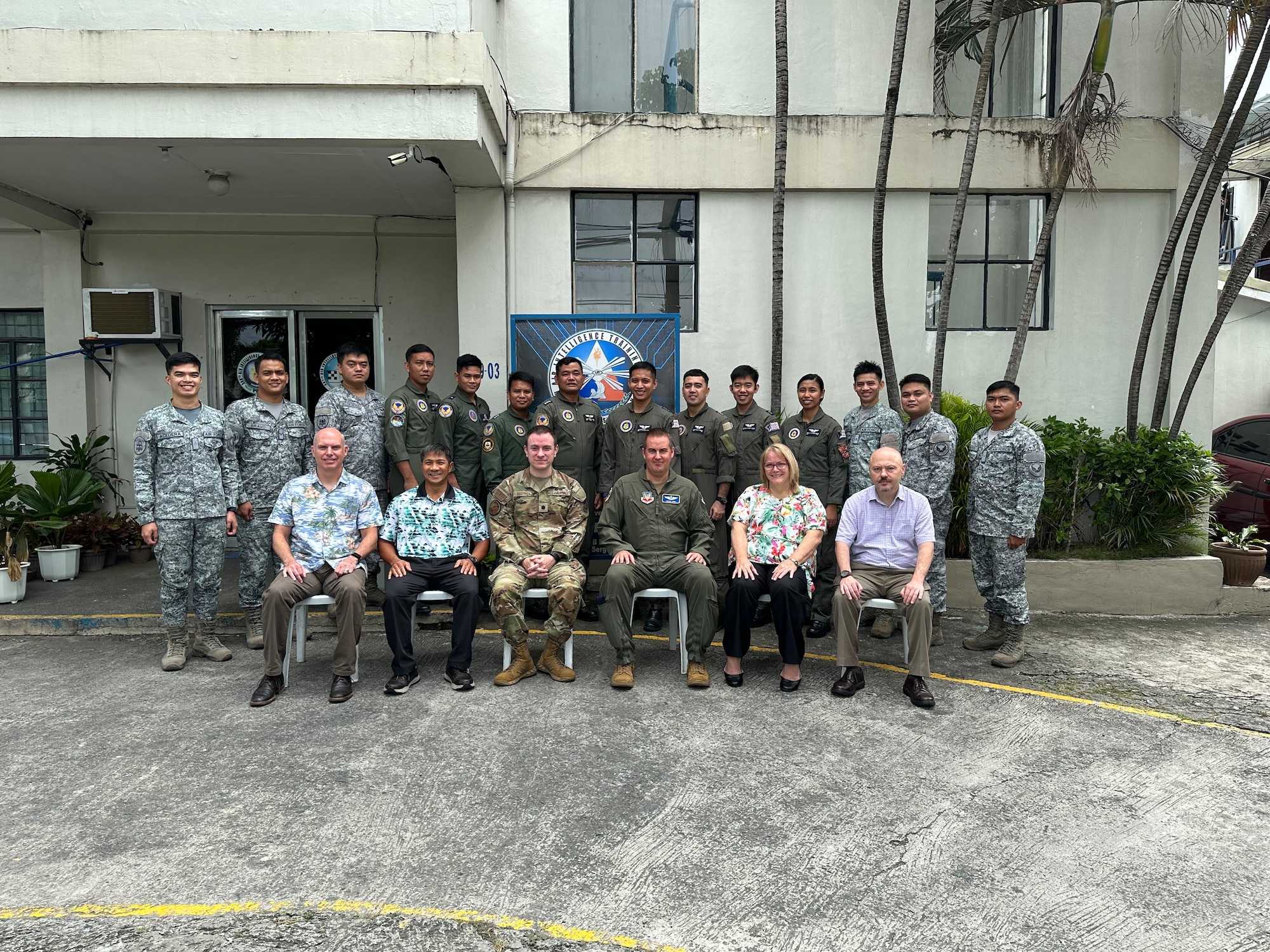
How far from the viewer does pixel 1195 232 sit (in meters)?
6.78

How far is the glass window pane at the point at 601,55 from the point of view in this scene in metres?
7.10

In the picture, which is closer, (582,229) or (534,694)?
(534,694)

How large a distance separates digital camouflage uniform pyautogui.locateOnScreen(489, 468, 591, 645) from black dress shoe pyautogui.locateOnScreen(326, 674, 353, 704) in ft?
2.94

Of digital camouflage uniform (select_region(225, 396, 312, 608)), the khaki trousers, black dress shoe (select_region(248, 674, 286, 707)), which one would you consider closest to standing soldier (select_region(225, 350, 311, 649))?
digital camouflage uniform (select_region(225, 396, 312, 608))

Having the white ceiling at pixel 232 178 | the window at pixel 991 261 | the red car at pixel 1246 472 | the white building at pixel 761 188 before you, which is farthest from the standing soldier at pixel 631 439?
the red car at pixel 1246 472

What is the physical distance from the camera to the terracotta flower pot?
676 centimetres

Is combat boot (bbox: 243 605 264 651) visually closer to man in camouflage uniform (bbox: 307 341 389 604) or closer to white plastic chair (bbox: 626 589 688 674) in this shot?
man in camouflage uniform (bbox: 307 341 389 604)

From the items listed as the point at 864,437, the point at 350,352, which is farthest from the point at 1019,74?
the point at 350,352

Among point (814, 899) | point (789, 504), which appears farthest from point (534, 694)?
point (814, 899)

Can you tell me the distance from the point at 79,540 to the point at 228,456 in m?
3.38

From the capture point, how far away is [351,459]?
580 centimetres

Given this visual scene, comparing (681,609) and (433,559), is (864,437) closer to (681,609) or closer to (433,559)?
(681,609)

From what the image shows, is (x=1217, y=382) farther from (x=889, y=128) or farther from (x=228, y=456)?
(x=228, y=456)

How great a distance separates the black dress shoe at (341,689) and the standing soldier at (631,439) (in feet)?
6.89
